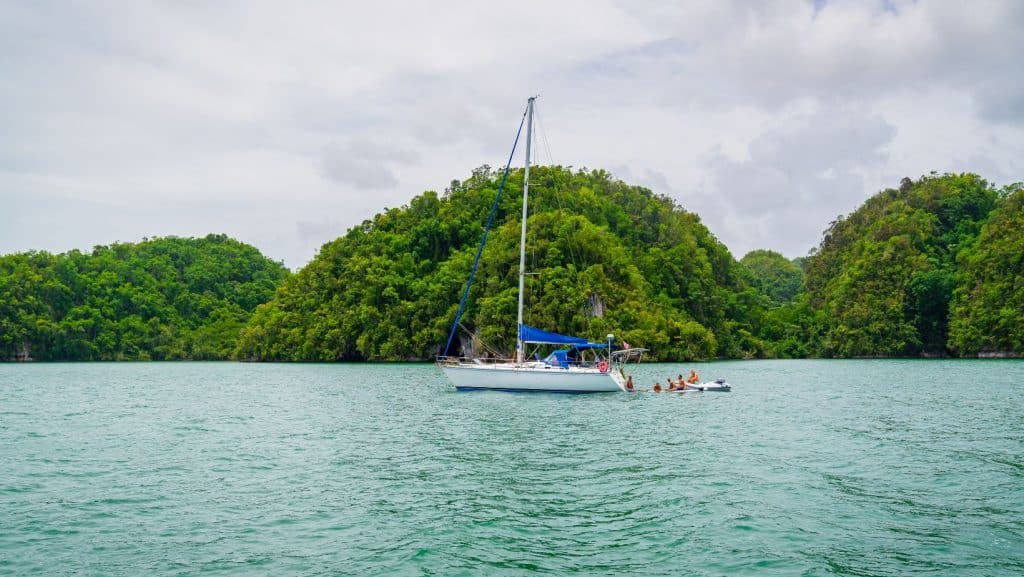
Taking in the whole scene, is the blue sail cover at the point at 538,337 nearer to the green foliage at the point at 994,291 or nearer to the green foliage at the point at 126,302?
the green foliage at the point at 994,291

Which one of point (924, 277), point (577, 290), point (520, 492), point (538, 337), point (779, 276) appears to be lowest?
point (520, 492)

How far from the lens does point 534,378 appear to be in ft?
131

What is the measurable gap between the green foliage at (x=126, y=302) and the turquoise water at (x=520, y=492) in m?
99.9

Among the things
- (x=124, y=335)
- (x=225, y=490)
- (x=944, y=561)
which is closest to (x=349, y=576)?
(x=225, y=490)

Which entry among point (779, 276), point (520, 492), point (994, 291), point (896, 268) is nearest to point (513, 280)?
point (896, 268)

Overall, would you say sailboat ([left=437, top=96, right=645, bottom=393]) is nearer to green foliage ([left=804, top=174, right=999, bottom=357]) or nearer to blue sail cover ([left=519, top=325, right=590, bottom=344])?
blue sail cover ([left=519, top=325, right=590, bottom=344])

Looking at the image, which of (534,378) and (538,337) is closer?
(534,378)

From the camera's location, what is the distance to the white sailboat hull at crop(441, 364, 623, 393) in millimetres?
39906

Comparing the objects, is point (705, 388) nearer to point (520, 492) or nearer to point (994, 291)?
point (520, 492)

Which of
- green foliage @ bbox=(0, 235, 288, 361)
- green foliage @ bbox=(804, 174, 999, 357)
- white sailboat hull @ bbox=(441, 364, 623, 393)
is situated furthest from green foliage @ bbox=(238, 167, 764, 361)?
white sailboat hull @ bbox=(441, 364, 623, 393)

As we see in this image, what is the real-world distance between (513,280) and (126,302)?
7937 cm

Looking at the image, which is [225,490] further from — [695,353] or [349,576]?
[695,353]

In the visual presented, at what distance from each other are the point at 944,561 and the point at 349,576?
9.10 metres

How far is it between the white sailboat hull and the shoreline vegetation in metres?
44.5
